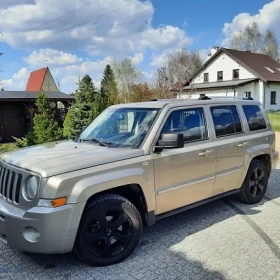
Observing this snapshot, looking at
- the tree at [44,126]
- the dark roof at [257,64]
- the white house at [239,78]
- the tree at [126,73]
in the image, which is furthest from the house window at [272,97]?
the tree at [44,126]

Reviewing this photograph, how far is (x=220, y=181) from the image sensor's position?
4562mm

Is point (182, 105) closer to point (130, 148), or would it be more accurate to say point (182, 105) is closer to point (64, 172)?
point (130, 148)

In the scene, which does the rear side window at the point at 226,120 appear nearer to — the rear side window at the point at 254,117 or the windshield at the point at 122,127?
the rear side window at the point at 254,117

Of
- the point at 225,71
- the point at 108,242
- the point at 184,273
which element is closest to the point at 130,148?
the point at 108,242

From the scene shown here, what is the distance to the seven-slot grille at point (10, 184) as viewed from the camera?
10.5 ft

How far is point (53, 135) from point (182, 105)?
29.6 feet

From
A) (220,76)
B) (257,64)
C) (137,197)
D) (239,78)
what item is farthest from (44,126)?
(257,64)

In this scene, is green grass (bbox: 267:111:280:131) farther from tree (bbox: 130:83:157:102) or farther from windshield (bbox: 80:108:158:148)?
windshield (bbox: 80:108:158:148)

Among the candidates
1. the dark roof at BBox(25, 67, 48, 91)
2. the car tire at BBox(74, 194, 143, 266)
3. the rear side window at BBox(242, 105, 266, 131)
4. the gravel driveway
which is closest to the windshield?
the car tire at BBox(74, 194, 143, 266)

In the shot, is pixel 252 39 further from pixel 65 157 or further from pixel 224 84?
pixel 65 157

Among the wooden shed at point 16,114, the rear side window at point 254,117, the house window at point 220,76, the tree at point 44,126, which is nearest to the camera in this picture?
the rear side window at point 254,117

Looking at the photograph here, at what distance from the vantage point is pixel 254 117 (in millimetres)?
5301

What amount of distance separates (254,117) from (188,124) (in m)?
1.69

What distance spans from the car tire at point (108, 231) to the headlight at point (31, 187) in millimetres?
554
